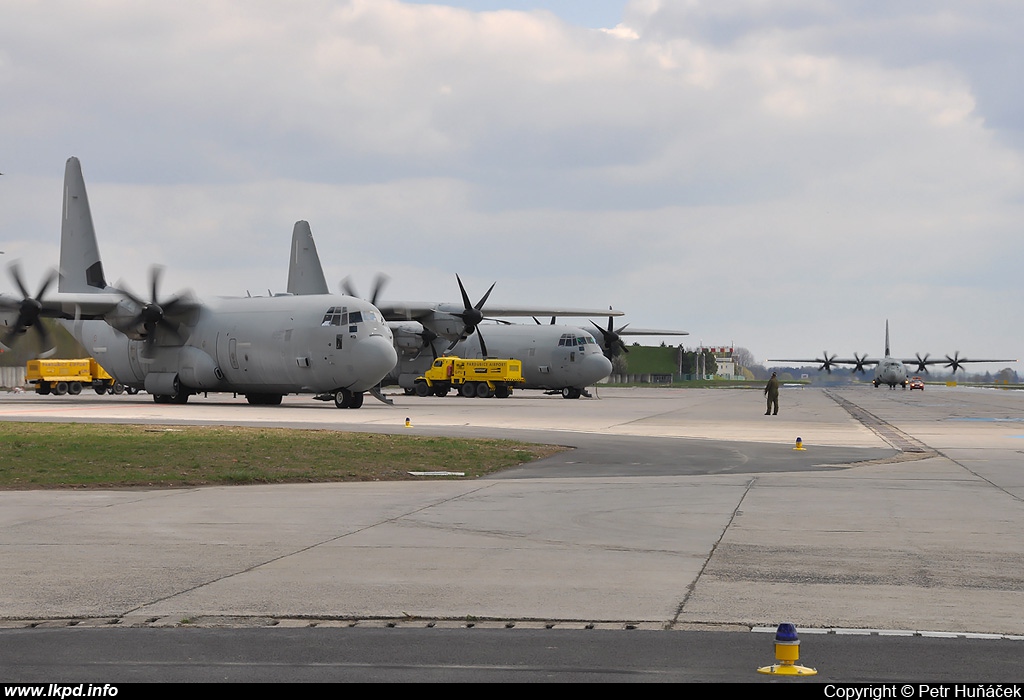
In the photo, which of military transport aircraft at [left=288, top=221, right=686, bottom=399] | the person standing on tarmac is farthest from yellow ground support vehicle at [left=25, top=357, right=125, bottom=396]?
the person standing on tarmac

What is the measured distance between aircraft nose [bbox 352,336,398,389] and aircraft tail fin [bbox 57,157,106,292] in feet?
60.3

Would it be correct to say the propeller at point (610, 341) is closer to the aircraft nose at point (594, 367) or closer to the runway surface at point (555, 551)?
the aircraft nose at point (594, 367)

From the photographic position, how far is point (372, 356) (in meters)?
45.5

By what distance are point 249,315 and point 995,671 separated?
44741mm

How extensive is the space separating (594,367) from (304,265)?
714 inches

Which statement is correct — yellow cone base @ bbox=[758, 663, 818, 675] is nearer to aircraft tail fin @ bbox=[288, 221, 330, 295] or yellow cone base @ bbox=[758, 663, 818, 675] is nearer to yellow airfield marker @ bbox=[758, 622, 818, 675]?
yellow airfield marker @ bbox=[758, 622, 818, 675]

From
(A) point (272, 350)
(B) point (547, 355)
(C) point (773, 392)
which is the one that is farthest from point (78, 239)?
(C) point (773, 392)

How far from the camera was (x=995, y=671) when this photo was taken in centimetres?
654

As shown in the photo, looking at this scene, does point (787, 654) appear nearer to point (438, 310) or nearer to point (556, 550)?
point (556, 550)

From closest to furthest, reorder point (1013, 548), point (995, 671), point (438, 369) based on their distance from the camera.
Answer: point (995, 671)
point (1013, 548)
point (438, 369)

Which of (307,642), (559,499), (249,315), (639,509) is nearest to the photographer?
(307,642)

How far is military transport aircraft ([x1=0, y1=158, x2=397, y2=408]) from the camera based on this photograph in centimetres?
4591

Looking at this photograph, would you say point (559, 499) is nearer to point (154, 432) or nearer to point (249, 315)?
point (154, 432)
